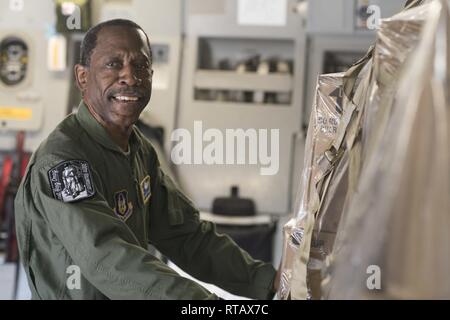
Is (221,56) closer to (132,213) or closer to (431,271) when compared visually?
(132,213)

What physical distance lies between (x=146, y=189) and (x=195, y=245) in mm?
213

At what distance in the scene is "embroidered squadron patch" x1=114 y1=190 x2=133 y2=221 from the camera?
1.45m

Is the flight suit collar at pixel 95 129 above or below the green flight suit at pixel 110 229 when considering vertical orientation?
above

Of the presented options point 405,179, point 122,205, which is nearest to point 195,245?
point 122,205

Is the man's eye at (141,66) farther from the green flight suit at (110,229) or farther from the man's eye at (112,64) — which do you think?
the green flight suit at (110,229)

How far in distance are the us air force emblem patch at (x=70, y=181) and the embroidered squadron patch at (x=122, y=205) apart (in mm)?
181

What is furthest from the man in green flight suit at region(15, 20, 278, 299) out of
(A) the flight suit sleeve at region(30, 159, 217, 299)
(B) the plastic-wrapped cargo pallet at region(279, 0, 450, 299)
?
(B) the plastic-wrapped cargo pallet at region(279, 0, 450, 299)

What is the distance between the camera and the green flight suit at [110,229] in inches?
47.7

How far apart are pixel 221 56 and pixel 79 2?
81 cm

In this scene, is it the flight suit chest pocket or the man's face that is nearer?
the man's face

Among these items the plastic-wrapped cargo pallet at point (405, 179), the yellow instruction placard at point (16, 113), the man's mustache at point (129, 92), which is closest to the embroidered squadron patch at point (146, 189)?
the man's mustache at point (129, 92)

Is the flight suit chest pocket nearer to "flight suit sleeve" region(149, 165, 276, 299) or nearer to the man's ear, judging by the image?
"flight suit sleeve" region(149, 165, 276, 299)
